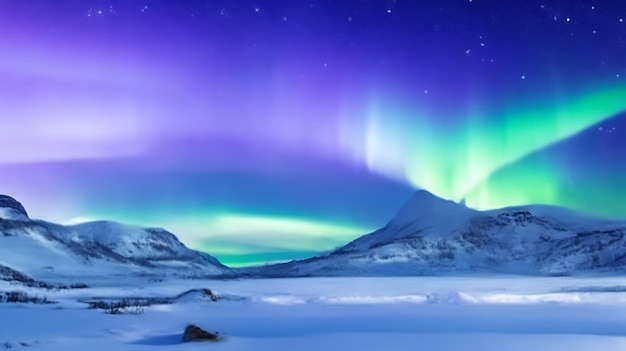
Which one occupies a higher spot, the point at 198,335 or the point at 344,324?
the point at 344,324

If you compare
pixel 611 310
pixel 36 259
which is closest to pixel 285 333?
pixel 611 310

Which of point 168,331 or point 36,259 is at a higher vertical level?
point 36,259

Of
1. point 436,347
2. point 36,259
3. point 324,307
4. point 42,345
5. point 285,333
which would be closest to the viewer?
point 436,347

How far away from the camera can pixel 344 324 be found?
2552 centimetres

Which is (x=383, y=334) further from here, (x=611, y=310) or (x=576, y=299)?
(x=576, y=299)

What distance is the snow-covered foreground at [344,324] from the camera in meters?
18.3

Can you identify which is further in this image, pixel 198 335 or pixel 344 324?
pixel 344 324

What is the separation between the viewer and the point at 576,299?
39.5 meters

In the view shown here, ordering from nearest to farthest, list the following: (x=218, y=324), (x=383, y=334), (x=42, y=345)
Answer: (x=42, y=345) < (x=383, y=334) < (x=218, y=324)

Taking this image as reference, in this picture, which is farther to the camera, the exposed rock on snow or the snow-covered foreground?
the exposed rock on snow

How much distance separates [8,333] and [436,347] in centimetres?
1344

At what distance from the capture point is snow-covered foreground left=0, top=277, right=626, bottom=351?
60.0 feet

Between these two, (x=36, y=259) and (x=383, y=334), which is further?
(x=36, y=259)

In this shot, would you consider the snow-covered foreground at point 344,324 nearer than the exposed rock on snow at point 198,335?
Yes
